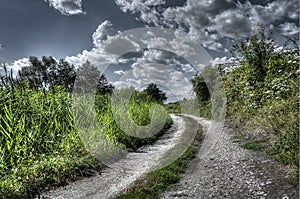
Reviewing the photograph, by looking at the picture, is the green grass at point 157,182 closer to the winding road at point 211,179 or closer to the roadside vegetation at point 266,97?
the winding road at point 211,179

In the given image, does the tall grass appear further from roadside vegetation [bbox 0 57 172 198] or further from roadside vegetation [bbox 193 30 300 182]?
roadside vegetation [bbox 193 30 300 182]

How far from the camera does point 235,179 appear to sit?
4.14 metres

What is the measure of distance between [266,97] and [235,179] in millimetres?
3546

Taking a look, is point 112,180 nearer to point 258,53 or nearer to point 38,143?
point 38,143

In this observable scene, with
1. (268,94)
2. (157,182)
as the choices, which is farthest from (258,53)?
(157,182)

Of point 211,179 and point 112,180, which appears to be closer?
point 211,179

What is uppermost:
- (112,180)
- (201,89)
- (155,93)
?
(201,89)

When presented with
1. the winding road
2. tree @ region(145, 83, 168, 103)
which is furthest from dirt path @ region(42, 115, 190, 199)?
tree @ region(145, 83, 168, 103)

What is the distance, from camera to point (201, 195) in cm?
371

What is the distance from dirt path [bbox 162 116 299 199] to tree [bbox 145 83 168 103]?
9.32 meters

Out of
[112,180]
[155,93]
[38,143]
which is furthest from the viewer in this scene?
[155,93]

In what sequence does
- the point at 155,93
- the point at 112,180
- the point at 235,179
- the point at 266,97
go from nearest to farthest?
the point at 235,179 < the point at 112,180 < the point at 266,97 < the point at 155,93

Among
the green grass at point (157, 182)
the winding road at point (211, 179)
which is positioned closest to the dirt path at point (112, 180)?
the winding road at point (211, 179)

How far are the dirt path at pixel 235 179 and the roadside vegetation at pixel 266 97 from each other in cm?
29
